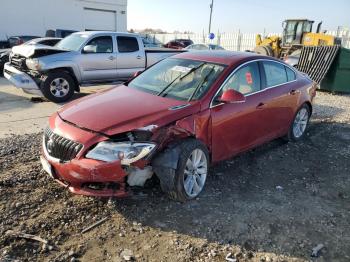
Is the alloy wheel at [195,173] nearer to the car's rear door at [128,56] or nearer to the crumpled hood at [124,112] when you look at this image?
the crumpled hood at [124,112]

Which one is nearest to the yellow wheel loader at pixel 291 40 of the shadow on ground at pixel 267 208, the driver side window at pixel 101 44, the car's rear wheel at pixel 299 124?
the driver side window at pixel 101 44

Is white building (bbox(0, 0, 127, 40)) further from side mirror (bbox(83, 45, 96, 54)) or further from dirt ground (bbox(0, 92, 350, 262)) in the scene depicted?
dirt ground (bbox(0, 92, 350, 262))

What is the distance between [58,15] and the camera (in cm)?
3005

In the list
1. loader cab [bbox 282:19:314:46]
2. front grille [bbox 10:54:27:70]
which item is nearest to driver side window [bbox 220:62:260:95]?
front grille [bbox 10:54:27:70]

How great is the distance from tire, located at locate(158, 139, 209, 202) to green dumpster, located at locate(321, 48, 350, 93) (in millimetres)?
9171

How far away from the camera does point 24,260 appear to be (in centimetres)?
301

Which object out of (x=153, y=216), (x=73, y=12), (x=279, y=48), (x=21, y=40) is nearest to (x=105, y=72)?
(x=153, y=216)

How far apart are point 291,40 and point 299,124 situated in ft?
48.8

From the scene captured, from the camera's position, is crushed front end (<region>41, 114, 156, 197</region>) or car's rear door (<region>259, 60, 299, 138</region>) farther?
car's rear door (<region>259, 60, 299, 138</region>)

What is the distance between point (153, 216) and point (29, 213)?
1295mm

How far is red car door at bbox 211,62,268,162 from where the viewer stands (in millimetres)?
4348

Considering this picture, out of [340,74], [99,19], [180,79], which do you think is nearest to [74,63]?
[180,79]

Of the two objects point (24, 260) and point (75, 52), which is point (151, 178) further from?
point (75, 52)

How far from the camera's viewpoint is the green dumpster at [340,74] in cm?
1146
